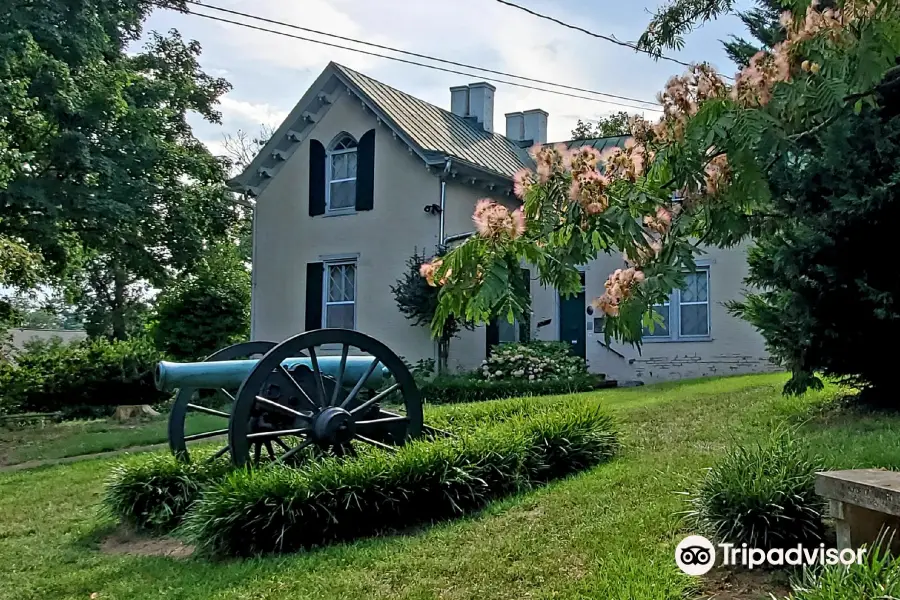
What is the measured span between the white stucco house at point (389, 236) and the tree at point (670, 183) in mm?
12327

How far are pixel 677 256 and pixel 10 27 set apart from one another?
13.6 meters

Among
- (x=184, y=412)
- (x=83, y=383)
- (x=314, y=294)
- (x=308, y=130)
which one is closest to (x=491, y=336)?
(x=314, y=294)

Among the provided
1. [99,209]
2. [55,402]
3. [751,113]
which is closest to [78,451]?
[99,209]

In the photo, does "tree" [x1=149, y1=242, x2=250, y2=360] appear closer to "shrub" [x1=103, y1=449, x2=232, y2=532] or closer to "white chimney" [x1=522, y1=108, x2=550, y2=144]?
"white chimney" [x1=522, y1=108, x2=550, y2=144]

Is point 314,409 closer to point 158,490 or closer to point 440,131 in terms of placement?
point 158,490

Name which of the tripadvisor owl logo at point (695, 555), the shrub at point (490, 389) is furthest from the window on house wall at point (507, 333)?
the tripadvisor owl logo at point (695, 555)

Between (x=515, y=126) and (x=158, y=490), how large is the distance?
17681 mm

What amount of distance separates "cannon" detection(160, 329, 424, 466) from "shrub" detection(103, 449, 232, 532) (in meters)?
0.33

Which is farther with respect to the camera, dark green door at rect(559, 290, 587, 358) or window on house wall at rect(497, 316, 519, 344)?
window on house wall at rect(497, 316, 519, 344)

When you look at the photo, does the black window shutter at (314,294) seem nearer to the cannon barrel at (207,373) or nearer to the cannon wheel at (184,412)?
the cannon wheel at (184,412)

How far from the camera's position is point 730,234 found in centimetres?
346

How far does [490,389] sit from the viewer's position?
576 inches

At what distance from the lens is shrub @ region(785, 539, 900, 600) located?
120 inches

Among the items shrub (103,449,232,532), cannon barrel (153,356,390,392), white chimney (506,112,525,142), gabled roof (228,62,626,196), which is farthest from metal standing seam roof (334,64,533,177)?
shrub (103,449,232,532)
